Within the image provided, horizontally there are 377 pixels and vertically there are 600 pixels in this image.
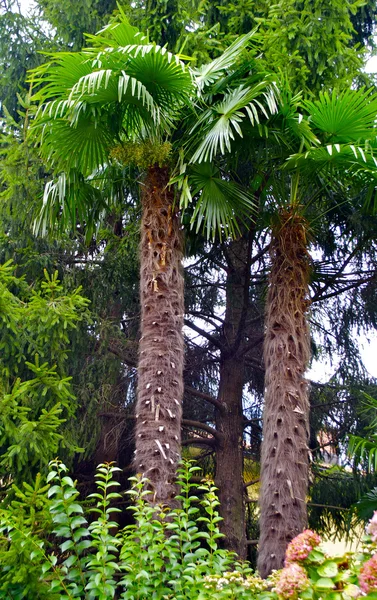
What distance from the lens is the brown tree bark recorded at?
26.3ft

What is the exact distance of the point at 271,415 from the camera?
5484 millimetres

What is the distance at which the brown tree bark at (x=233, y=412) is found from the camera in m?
8.02

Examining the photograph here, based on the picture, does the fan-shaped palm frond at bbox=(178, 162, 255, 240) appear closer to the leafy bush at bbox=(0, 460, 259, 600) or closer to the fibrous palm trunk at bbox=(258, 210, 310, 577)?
the fibrous palm trunk at bbox=(258, 210, 310, 577)

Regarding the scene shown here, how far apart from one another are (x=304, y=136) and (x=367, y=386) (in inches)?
193

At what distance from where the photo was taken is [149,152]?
18.5ft

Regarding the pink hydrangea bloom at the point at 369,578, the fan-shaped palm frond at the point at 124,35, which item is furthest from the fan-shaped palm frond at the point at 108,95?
the pink hydrangea bloom at the point at 369,578

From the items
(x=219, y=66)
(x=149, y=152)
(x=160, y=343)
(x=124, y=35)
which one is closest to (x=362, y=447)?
(x=160, y=343)

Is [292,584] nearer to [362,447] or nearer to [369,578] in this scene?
[369,578]

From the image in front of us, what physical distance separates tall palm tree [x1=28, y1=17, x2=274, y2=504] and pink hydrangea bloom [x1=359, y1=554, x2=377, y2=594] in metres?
2.98

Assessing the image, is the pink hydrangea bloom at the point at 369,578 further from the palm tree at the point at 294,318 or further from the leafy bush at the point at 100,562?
the palm tree at the point at 294,318

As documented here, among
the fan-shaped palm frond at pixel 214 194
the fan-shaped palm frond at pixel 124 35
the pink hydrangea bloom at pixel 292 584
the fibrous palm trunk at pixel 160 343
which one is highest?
Answer: the fan-shaped palm frond at pixel 124 35

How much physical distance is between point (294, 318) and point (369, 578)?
363 centimetres

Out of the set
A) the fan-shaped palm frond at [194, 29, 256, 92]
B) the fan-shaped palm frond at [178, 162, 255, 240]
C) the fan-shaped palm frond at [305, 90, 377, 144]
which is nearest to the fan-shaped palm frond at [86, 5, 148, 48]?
the fan-shaped palm frond at [194, 29, 256, 92]

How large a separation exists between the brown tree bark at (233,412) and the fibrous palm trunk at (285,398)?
5.63 ft
